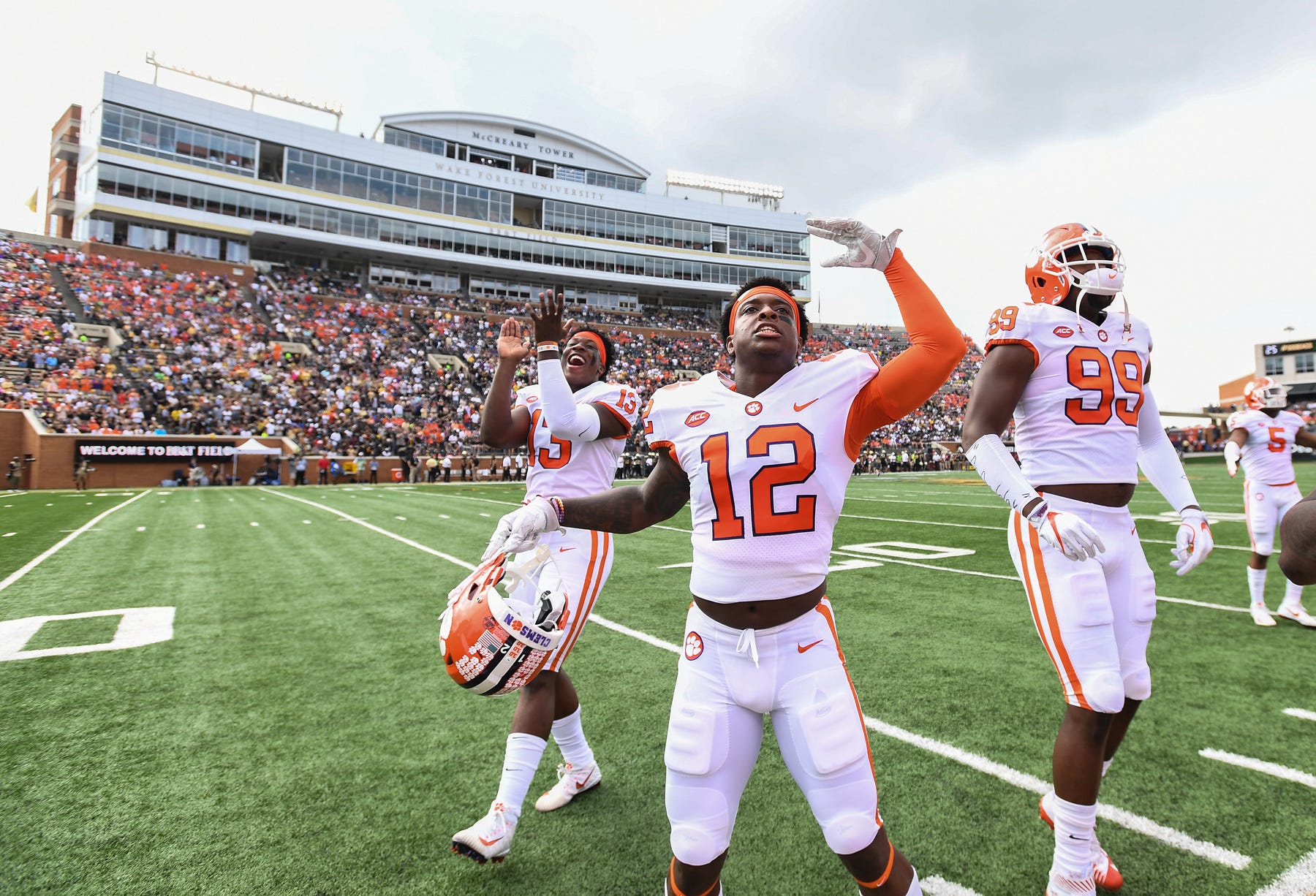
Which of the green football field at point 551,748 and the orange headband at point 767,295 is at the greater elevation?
the orange headband at point 767,295

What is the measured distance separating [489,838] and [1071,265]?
3.41 meters

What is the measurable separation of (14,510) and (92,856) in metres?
19.3

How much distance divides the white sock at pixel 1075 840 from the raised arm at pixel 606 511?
1.79 meters

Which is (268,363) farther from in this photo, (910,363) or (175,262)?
(910,363)

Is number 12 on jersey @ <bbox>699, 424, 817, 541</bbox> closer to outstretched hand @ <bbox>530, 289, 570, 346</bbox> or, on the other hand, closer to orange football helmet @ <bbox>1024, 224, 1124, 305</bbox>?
outstretched hand @ <bbox>530, 289, 570, 346</bbox>

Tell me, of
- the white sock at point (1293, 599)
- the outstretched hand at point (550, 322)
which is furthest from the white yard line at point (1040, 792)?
the white sock at point (1293, 599)

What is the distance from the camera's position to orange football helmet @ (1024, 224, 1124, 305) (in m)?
2.95

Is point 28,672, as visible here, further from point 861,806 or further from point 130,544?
point 130,544

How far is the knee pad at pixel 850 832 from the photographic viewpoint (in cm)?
195

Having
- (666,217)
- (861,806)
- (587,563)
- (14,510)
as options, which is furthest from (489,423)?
(666,217)

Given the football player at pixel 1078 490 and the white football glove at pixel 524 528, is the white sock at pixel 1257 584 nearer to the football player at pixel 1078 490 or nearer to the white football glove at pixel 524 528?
the football player at pixel 1078 490

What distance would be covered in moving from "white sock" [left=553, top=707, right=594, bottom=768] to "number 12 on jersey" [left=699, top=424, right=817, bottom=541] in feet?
5.53

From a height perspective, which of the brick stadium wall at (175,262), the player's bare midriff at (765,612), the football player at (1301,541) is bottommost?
the player's bare midriff at (765,612)

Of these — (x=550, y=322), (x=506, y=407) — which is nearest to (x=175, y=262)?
(x=506, y=407)
